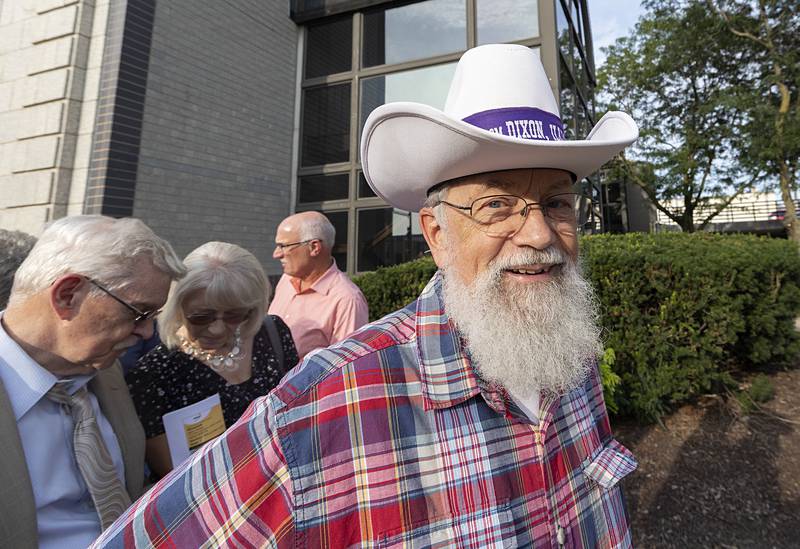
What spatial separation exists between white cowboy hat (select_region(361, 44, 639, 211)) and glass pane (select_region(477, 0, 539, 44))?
700 cm

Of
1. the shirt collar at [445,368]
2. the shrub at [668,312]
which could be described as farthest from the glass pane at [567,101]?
the shirt collar at [445,368]

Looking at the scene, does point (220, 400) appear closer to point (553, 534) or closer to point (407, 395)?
point (407, 395)

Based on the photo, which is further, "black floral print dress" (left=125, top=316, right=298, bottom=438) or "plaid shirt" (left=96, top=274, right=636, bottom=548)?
"black floral print dress" (left=125, top=316, right=298, bottom=438)

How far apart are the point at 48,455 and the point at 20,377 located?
0.26 meters

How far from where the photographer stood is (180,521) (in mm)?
867

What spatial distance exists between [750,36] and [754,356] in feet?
43.1

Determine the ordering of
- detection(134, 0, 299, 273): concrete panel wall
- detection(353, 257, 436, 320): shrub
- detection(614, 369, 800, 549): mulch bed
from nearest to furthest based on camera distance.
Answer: detection(614, 369, 800, 549): mulch bed
detection(353, 257, 436, 320): shrub
detection(134, 0, 299, 273): concrete panel wall

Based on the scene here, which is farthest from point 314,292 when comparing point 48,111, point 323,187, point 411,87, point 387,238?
point 411,87

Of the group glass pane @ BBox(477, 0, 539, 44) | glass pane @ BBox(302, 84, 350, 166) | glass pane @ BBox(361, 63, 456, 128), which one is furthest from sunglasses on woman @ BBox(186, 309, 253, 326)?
glass pane @ BBox(477, 0, 539, 44)

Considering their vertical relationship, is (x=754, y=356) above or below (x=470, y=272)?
below

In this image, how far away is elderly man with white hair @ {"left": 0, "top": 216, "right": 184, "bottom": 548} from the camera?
135 cm

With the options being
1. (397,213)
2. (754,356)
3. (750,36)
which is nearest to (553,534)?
(754,356)

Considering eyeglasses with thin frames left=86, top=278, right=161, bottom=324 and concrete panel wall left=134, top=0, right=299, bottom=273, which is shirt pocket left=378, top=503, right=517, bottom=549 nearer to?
eyeglasses with thin frames left=86, top=278, right=161, bottom=324

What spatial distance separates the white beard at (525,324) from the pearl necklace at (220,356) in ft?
4.52
